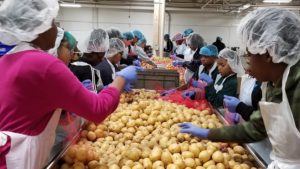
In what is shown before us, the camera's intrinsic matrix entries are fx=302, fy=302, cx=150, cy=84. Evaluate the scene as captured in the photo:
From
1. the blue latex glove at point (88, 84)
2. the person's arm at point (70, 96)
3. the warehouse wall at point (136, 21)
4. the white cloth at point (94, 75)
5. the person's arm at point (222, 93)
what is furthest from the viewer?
the warehouse wall at point (136, 21)

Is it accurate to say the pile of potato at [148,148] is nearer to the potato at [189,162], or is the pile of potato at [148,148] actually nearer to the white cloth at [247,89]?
the potato at [189,162]

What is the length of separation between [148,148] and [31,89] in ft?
3.25

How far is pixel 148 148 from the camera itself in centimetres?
197

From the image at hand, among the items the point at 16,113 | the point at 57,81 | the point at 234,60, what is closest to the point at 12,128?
the point at 16,113

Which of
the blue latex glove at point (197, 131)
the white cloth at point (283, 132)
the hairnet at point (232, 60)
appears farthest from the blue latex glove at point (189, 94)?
the white cloth at point (283, 132)

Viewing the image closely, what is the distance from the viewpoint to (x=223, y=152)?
1.94 m

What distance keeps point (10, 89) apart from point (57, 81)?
21 centimetres

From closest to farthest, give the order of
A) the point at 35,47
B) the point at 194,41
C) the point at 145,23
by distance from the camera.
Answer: the point at 35,47 → the point at 194,41 → the point at 145,23

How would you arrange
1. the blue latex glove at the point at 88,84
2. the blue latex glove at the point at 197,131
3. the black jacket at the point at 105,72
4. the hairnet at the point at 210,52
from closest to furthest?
the blue latex glove at the point at 197,131, the blue latex glove at the point at 88,84, the black jacket at the point at 105,72, the hairnet at the point at 210,52

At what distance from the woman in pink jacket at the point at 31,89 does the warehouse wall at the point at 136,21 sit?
49.6 feet

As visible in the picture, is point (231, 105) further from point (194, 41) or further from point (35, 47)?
point (194, 41)

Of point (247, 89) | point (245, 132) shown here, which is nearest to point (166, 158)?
point (245, 132)

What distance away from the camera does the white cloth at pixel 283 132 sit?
1252mm

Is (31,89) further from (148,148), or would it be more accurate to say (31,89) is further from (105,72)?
(105,72)
